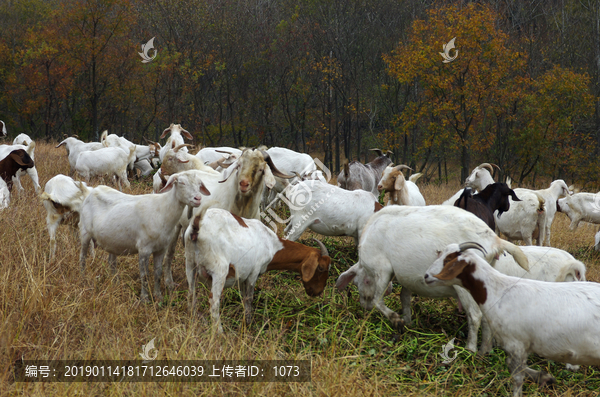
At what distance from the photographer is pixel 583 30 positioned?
104ft

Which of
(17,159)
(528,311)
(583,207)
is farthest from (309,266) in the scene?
(583,207)

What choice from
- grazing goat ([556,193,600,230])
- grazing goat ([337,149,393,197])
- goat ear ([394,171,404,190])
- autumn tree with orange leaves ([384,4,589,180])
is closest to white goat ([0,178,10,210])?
grazing goat ([337,149,393,197])

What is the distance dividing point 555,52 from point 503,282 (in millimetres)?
30997

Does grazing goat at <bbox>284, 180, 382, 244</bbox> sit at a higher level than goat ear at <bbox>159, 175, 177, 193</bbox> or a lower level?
lower

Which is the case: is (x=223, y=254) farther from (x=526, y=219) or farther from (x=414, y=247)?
(x=526, y=219)

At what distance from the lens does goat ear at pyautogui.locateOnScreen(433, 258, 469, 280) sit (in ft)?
15.1

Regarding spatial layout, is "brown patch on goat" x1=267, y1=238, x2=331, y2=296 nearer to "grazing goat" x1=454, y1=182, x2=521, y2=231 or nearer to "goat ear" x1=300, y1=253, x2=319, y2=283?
"goat ear" x1=300, y1=253, x2=319, y2=283

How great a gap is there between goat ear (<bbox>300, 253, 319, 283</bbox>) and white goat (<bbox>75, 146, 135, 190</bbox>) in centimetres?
793

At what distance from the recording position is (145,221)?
19.7 ft

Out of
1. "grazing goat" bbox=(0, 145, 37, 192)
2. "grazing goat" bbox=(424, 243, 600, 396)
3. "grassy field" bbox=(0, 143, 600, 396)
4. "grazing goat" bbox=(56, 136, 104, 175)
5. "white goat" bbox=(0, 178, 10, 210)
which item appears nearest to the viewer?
"grassy field" bbox=(0, 143, 600, 396)

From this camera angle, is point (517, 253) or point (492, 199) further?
point (492, 199)

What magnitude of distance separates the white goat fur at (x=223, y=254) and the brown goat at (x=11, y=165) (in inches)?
253

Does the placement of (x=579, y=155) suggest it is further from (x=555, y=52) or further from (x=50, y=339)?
(x=50, y=339)

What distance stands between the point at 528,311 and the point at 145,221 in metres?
4.05
